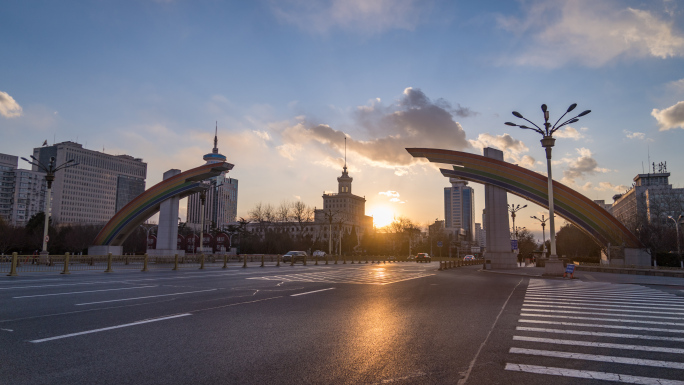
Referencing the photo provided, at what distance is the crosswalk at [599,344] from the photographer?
5.24m

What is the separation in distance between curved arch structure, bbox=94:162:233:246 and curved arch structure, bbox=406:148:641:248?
27352 millimetres

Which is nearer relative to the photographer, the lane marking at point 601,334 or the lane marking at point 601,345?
the lane marking at point 601,345

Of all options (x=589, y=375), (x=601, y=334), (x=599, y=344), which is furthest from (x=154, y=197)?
(x=589, y=375)

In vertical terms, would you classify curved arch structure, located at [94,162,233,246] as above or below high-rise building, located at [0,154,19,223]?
below

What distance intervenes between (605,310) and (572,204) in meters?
31.4

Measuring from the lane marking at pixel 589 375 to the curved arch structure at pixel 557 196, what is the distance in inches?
1416

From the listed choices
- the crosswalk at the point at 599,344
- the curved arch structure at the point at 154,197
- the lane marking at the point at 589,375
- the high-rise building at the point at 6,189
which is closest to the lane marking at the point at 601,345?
the crosswalk at the point at 599,344

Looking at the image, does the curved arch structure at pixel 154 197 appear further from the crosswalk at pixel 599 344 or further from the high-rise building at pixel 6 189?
→ the high-rise building at pixel 6 189

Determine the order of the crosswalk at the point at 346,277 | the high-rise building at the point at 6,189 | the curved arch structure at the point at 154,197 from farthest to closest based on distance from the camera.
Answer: the high-rise building at the point at 6,189 < the curved arch structure at the point at 154,197 < the crosswalk at the point at 346,277

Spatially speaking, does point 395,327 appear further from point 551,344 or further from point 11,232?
point 11,232

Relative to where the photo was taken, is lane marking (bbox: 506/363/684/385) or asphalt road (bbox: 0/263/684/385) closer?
lane marking (bbox: 506/363/684/385)

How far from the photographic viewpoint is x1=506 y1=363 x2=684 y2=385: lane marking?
16.1 ft

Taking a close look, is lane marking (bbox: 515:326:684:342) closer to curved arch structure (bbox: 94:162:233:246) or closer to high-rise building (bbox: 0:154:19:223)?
curved arch structure (bbox: 94:162:233:246)

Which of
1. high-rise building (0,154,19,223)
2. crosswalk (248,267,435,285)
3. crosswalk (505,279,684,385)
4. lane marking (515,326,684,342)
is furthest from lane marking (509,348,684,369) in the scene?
high-rise building (0,154,19,223)
